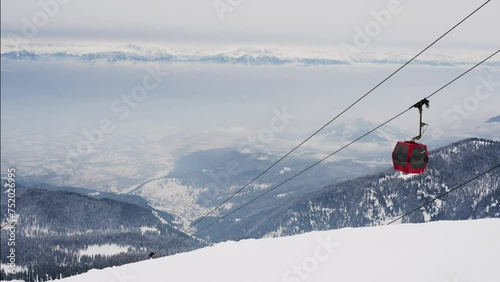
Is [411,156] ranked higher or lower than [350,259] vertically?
higher

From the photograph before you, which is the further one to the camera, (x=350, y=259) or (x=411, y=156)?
(x=350, y=259)

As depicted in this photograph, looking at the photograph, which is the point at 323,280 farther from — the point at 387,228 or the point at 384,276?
the point at 387,228

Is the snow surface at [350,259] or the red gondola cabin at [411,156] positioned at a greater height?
the red gondola cabin at [411,156]

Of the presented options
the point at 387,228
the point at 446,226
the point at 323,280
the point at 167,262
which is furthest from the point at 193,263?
the point at 446,226

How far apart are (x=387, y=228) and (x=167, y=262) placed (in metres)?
16.3

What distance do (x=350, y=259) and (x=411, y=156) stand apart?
841 centimetres

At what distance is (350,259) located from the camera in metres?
29.5

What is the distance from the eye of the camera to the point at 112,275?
3609cm

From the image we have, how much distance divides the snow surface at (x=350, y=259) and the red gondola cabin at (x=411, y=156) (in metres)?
5.42

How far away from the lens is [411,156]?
2425 cm

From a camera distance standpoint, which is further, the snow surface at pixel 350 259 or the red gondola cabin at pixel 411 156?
the snow surface at pixel 350 259

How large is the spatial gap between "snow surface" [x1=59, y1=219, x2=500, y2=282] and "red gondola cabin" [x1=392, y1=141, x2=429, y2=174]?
542 centimetres

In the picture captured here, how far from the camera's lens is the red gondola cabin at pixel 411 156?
79.8 feet

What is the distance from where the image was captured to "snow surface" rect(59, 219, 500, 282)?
25.5 meters
